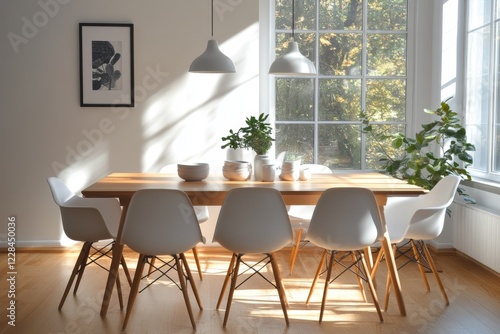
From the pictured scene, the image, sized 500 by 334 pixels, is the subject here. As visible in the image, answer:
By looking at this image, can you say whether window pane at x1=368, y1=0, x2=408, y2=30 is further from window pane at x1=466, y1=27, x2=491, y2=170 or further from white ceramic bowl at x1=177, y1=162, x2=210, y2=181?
white ceramic bowl at x1=177, y1=162, x2=210, y2=181

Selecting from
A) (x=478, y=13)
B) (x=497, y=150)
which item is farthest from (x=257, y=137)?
(x=478, y=13)

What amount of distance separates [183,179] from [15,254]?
2.10 metres

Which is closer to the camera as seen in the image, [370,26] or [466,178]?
[466,178]

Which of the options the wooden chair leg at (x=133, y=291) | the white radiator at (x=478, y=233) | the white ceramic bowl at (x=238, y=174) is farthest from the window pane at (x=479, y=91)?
the wooden chair leg at (x=133, y=291)

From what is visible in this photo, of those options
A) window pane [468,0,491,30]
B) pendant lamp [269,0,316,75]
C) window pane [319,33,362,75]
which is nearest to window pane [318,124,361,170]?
window pane [319,33,362,75]

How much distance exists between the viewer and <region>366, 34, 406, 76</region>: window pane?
6195 millimetres

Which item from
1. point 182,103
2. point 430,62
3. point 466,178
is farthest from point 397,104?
point 182,103

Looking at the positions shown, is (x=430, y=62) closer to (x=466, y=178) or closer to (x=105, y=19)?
(x=466, y=178)

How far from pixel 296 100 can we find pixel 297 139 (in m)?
0.36

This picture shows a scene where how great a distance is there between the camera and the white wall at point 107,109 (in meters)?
5.93

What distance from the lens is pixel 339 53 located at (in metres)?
6.17

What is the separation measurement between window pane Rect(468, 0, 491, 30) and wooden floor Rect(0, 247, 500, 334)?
2.00m

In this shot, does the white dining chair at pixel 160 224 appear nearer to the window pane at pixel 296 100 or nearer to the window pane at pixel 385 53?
the window pane at pixel 296 100

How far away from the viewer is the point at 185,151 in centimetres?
606
